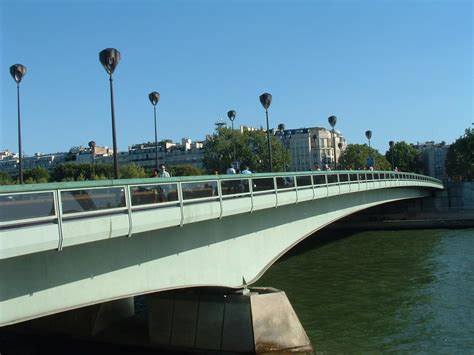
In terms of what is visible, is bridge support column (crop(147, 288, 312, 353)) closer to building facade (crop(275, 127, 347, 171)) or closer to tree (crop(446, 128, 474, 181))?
tree (crop(446, 128, 474, 181))

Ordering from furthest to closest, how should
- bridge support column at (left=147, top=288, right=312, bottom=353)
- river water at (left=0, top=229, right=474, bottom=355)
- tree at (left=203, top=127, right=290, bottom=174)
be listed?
1. tree at (left=203, top=127, right=290, bottom=174)
2. river water at (left=0, top=229, right=474, bottom=355)
3. bridge support column at (left=147, top=288, right=312, bottom=353)

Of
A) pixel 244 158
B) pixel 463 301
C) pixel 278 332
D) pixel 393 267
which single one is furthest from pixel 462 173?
pixel 278 332

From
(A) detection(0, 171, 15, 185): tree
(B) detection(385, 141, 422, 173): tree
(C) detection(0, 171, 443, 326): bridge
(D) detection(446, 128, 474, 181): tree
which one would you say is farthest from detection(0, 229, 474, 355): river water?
(B) detection(385, 141, 422, 173): tree

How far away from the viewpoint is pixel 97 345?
1623 centimetres

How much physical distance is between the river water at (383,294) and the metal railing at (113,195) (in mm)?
4970

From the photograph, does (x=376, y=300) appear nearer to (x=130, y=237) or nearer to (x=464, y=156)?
(x=130, y=237)

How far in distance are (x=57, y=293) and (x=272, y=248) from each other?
10032 millimetres

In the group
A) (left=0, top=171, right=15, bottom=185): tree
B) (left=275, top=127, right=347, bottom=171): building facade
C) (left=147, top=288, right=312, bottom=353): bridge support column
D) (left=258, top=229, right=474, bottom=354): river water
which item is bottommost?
(left=258, top=229, right=474, bottom=354): river water

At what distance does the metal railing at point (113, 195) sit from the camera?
303 inches

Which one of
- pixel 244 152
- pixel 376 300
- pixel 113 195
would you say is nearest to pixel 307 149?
pixel 244 152

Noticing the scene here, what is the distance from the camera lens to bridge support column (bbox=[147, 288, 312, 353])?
46.0 feet

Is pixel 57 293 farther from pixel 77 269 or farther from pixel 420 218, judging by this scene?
pixel 420 218

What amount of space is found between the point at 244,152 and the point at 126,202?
9000 cm

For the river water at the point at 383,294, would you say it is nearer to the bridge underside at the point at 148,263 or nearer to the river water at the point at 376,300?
the river water at the point at 376,300
